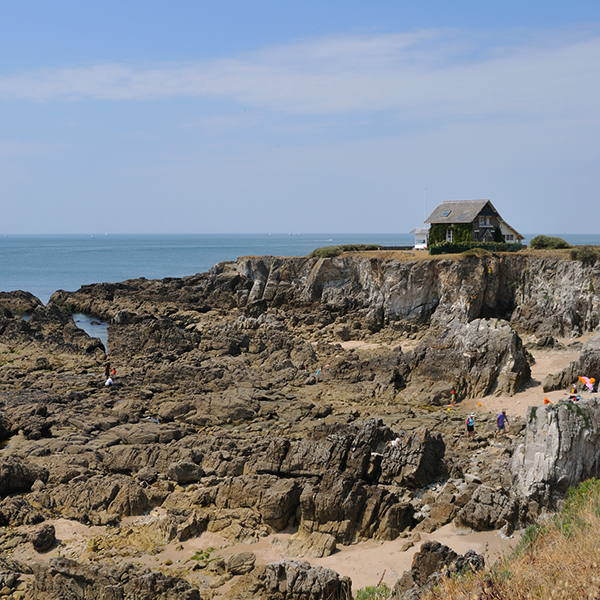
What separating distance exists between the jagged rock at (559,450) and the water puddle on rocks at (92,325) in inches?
1569

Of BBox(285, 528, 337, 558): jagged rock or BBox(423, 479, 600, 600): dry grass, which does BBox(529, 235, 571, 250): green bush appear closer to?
BBox(285, 528, 337, 558): jagged rock

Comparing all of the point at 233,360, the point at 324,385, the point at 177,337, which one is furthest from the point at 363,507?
the point at 177,337

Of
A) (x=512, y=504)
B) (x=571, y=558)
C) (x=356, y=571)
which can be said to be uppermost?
(x=571, y=558)

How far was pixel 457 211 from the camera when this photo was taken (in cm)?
5509

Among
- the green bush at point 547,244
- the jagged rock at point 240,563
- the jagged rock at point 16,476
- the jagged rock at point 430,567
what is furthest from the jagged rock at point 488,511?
the green bush at point 547,244

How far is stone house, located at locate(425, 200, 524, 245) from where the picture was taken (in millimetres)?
53134

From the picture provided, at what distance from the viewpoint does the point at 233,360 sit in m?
37.2

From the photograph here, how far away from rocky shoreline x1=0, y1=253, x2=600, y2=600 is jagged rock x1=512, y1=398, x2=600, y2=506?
0.06 meters

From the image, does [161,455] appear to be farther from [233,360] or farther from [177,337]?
[177,337]

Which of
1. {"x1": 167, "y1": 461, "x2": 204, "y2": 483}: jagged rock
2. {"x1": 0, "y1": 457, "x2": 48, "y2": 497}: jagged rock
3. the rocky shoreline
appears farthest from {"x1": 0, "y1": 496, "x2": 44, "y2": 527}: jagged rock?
{"x1": 167, "y1": 461, "x2": 204, "y2": 483}: jagged rock

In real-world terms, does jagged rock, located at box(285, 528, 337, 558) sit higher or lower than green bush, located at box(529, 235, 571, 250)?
lower

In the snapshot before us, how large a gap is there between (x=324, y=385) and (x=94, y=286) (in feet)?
165

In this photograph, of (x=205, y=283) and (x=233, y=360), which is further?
(x=205, y=283)

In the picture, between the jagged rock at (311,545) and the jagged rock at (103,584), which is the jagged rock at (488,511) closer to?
the jagged rock at (311,545)
